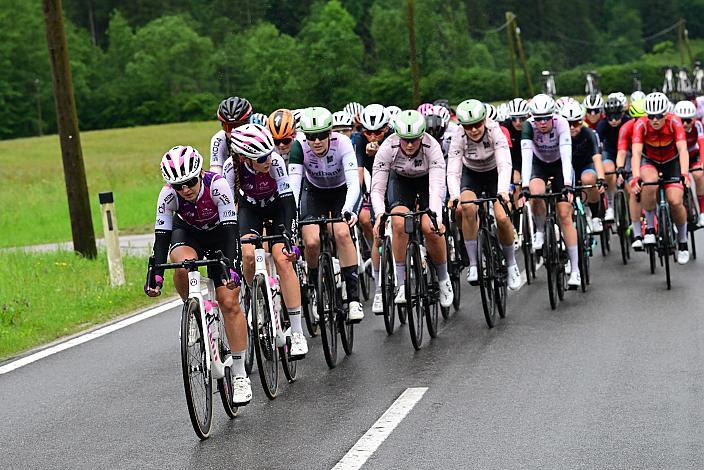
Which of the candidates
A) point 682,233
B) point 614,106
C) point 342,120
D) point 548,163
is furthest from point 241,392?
point 614,106

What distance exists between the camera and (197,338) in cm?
739

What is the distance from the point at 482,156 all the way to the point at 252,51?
258ft

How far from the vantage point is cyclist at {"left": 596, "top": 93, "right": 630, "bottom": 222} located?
16.8 meters

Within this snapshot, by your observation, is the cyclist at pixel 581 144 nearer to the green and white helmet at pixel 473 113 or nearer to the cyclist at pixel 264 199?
the green and white helmet at pixel 473 113

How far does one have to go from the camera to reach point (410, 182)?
1096 cm

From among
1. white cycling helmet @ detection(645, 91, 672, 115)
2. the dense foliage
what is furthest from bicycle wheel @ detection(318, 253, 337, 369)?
the dense foliage

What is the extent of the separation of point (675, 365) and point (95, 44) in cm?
13504

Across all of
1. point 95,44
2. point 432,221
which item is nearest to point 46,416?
point 432,221

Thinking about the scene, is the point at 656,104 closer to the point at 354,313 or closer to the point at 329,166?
the point at 329,166

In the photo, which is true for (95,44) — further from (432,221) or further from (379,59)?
(432,221)

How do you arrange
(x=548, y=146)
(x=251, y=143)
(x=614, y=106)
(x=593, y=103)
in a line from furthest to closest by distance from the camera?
(x=593, y=103) < (x=614, y=106) < (x=548, y=146) < (x=251, y=143)

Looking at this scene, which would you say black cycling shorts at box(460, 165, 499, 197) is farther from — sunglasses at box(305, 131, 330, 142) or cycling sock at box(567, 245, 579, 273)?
sunglasses at box(305, 131, 330, 142)

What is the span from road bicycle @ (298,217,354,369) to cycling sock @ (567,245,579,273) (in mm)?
3346

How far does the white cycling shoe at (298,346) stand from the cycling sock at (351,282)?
1.21 meters
